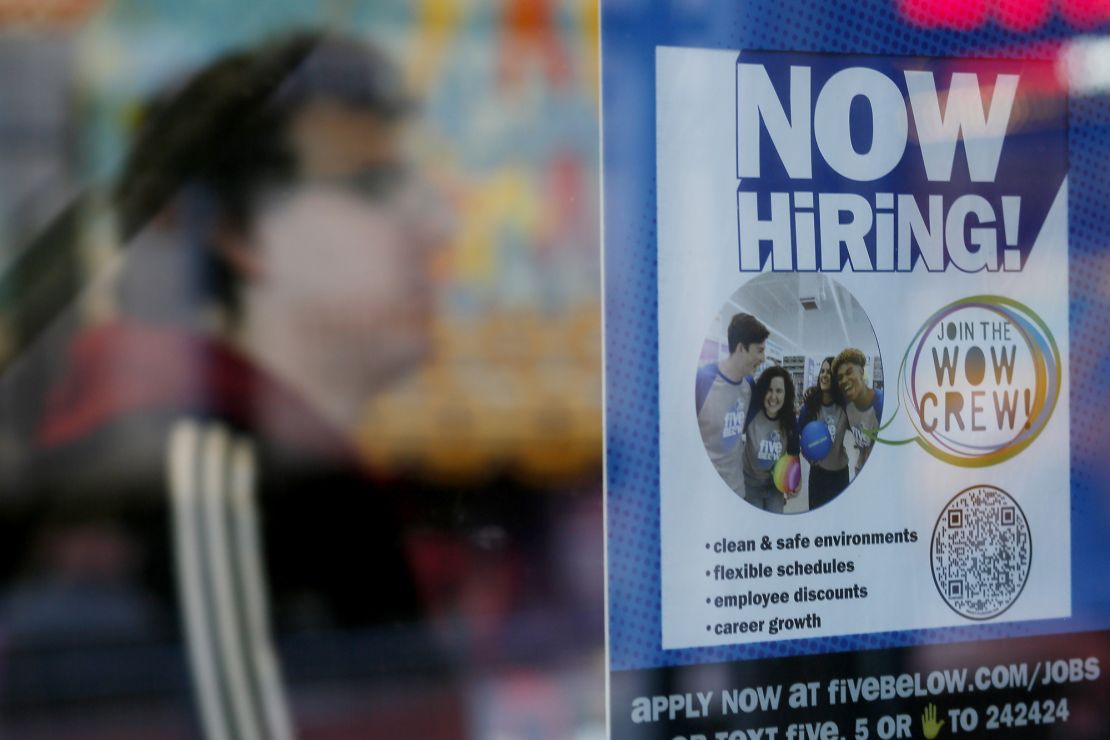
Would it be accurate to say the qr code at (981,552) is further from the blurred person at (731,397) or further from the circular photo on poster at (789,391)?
the blurred person at (731,397)

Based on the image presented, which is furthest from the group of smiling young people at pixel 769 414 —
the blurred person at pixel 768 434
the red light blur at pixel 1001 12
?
the red light blur at pixel 1001 12

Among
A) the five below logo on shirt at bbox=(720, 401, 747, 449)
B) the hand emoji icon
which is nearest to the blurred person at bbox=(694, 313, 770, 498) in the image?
the five below logo on shirt at bbox=(720, 401, 747, 449)

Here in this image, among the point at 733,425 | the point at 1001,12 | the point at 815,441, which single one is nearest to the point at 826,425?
the point at 815,441

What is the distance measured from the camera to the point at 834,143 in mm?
2008

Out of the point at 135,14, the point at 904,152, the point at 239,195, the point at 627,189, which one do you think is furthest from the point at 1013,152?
the point at 135,14

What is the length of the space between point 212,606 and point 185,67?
734mm

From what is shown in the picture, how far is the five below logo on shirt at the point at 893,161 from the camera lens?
6.49ft

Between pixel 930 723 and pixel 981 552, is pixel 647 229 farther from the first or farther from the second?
pixel 930 723

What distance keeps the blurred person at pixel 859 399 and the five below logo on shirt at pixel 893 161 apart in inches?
5.8

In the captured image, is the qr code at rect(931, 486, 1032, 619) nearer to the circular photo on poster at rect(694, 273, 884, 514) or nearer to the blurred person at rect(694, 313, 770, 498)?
the circular photo on poster at rect(694, 273, 884, 514)

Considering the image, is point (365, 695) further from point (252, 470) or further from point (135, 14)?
point (135, 14)

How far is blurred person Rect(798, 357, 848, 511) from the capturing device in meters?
2.00

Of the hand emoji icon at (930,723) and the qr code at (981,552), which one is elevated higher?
the qr code at (981,552)

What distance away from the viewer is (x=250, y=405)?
175 cm
